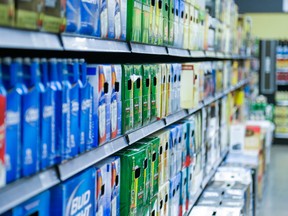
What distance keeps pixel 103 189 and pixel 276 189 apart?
6.20 m

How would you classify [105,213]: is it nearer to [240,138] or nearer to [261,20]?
[240,138]

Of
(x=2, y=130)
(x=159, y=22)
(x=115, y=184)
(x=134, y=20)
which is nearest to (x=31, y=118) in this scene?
(x=2, y=130)

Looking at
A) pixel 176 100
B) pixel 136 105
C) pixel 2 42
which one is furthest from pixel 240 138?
pixel 2 42

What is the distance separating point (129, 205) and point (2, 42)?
1.33m

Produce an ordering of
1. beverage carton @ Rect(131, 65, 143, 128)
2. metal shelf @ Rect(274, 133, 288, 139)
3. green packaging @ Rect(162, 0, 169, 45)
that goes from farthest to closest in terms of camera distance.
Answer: metal shelf @ Rect(274, 133, 288, 139) < green packaging @ Rect(162, 0, 169, 45) < beverage carton @ Rect(131, 65, 143, 128)

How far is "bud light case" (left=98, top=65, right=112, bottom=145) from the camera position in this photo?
6.96 ft

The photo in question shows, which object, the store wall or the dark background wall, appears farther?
the store wall

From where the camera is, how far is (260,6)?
13023 millimetres

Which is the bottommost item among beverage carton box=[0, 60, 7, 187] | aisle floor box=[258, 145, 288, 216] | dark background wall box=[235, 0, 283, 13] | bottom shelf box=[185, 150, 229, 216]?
aisle floor box=[258, 145, 288, 216]

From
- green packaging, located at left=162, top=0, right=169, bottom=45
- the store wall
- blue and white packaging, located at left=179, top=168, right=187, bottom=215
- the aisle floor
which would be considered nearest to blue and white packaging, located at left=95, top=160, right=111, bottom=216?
green packaging, located at left=162, top=0, right=169, bottom=45

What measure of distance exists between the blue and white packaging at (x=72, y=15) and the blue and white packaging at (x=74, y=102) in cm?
11

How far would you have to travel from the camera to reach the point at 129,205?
2.50 metres

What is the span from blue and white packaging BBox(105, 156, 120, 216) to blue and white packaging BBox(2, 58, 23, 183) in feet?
2.82

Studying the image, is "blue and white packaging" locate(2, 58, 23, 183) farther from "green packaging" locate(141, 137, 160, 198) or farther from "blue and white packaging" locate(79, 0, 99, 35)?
"green packaging" locate(141, 137, 160, 198)
